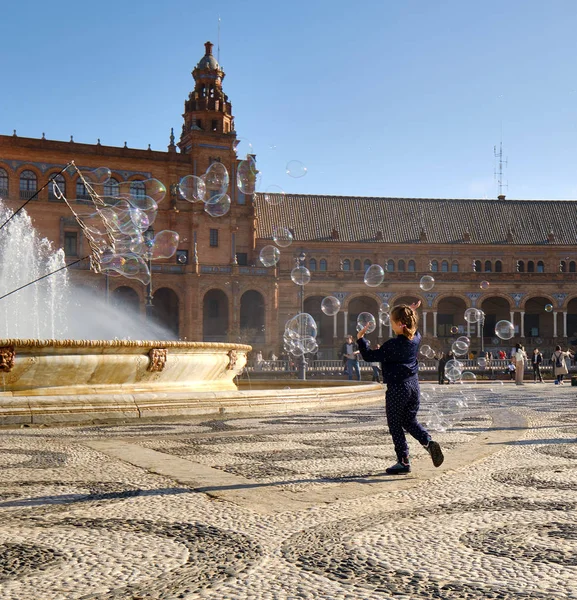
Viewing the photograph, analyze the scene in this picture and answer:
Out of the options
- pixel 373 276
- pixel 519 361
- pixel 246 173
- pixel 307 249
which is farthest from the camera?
pixel 307 249

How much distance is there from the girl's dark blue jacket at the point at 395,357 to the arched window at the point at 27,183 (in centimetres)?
4669

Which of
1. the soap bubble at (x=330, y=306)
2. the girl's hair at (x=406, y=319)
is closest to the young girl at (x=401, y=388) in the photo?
the girl's hair at (x=406, y=319)

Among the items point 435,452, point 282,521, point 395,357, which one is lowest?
point 282,521

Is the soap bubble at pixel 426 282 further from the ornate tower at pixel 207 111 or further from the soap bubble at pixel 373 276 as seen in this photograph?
the ornate tower at pixel 207 111

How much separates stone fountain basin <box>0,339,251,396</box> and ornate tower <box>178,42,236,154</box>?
139 ft

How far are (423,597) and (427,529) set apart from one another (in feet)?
3.82

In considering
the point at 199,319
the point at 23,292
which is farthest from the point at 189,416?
the point at 199,319

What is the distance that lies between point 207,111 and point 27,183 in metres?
13.7

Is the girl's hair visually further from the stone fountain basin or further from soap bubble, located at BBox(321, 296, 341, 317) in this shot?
soap bubble, located at BBox(321, 296, 341, 317)

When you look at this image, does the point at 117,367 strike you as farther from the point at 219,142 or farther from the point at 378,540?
the point at 219,142

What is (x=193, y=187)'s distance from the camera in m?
19.3

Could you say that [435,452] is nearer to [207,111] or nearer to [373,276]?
A: [373,276]

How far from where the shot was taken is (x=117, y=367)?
12086 mm

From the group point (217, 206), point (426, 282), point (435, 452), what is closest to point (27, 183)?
point (426, 282)
